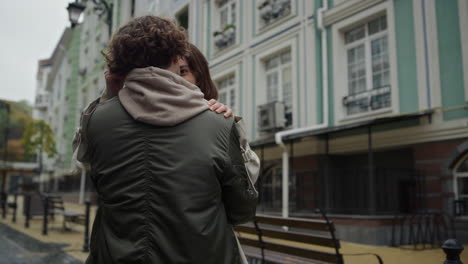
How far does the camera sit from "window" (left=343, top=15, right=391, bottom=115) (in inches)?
355

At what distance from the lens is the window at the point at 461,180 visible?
7531mm

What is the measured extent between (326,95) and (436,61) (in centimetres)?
269

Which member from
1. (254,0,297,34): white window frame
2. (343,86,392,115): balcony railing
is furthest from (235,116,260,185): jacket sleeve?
(254,0,297,34): white window frame

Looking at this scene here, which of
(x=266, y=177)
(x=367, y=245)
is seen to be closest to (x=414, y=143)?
(x=367, y=245)

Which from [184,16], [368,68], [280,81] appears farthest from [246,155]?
[184,16]

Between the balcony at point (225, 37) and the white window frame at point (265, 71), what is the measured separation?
1.57 metres

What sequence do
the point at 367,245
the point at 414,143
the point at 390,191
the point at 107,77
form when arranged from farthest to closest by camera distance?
the point at 390,191, the point at 414,143, the point at 367,245, the point at 107,77

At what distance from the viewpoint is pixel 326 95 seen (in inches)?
389

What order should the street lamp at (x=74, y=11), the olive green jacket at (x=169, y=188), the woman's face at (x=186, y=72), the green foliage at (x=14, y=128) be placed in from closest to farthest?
1. the olive green jacket at (x=169, y=188)
2. the woman's face at (x=186, y=72)
3. the street lamp at (x=74, y=11)
4. the green foliage at (x=14, y=128)

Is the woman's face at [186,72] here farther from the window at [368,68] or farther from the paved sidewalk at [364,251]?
the window at [368,68]

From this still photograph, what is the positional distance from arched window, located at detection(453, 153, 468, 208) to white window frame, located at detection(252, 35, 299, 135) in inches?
157

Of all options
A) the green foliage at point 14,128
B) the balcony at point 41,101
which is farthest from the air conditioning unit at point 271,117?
the balcony at point 41,101

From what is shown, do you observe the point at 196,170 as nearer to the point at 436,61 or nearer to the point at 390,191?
the point at 436,61

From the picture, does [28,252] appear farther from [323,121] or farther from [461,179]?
[461,179]
